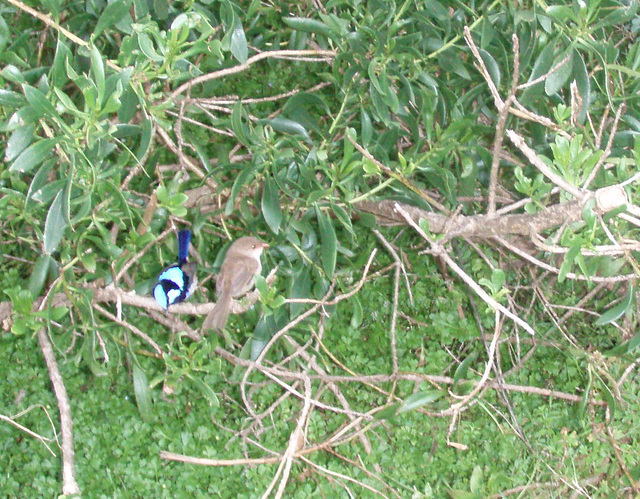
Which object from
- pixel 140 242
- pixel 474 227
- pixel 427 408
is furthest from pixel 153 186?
pixel 427 408

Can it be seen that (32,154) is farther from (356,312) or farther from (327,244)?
(356,312)

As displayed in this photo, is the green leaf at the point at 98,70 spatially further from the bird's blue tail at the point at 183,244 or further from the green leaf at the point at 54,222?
the bird's blue tail at the point at 183,244

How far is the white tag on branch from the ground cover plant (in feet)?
0.34

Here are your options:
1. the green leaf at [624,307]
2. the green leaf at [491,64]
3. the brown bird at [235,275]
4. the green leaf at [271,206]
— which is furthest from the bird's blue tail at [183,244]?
the green leaf at [624,307]

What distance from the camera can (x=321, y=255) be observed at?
2357mm

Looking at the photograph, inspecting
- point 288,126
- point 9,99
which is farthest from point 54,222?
point 288,126

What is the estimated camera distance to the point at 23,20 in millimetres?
2695

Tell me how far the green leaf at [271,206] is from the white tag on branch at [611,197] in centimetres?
101

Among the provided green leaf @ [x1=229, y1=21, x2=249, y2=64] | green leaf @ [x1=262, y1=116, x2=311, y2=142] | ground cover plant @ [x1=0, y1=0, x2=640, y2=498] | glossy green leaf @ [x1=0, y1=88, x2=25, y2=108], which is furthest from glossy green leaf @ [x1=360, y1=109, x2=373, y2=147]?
glossy green leaf @ [x1=0, y1=88, x2=25, y2=108]

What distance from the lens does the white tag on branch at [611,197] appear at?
160 cm

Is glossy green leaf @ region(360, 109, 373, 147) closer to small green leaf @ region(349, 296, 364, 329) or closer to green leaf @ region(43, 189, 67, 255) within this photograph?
small green leaf @ region(349, 296, 364, 329)

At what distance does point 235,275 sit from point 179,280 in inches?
7.7

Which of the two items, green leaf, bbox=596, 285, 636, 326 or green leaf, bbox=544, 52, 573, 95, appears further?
green leaf, bbox=596, 285, 636, 326

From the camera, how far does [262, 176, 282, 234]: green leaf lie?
7.27ft
